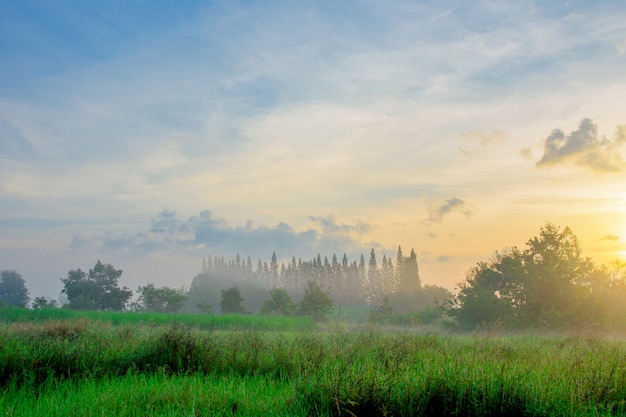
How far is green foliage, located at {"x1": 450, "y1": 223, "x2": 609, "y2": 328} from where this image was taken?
103 feet

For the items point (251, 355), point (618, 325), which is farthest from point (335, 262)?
point (251, 355)

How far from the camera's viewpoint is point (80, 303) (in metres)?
49.9

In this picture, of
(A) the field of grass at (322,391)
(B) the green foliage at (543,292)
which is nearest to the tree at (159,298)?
(B) the green foliage at (543,292)

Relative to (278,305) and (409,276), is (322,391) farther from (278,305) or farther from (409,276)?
(409,276)

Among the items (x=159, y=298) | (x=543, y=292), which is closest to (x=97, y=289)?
(x=159, y=298)

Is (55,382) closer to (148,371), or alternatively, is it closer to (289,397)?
(148,371)

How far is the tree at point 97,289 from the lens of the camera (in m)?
50.8

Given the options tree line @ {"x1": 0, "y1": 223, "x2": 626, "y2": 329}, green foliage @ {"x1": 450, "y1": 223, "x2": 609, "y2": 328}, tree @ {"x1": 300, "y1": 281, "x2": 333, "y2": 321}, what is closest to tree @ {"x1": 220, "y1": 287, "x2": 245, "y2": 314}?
tree line @ {"x1": 0, "y1": 223, "x2": 626, "y2": 329}

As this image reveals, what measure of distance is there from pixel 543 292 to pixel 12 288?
274 ft

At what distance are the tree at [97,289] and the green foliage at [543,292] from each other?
127 feet

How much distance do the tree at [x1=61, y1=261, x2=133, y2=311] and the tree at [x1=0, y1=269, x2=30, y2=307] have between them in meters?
31.6

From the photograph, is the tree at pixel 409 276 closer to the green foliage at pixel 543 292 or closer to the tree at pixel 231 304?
the tree at pixel 231 304

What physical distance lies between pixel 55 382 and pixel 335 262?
105 meters

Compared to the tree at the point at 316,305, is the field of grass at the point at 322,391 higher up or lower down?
higher up
